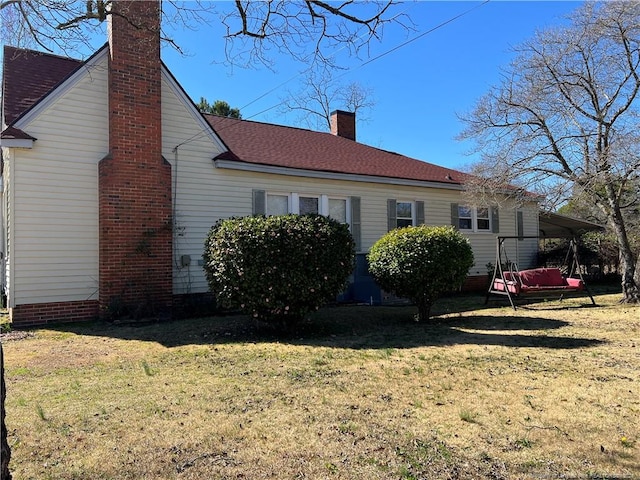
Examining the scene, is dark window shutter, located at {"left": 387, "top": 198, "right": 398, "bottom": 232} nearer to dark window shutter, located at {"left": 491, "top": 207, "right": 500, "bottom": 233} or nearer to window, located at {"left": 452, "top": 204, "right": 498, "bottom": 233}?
window, located at {"left": 452, "top": 204, "right": 498, "bottom": 233}

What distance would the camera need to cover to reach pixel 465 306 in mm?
11406

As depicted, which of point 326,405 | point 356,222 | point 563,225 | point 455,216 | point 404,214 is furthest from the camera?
point 563,225

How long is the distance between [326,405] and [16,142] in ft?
25.4

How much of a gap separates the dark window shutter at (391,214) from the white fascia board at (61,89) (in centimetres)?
820

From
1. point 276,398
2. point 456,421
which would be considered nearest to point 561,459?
point 456,421

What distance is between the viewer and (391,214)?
1360 centimetres

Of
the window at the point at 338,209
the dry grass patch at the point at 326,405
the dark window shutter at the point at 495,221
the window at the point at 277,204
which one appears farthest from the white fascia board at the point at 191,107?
the dark window shutter at the point at 495,221

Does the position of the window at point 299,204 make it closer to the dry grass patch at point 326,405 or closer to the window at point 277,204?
the window at point 277,204

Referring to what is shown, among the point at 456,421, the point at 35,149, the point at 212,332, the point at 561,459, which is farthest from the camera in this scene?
the point at 35,149

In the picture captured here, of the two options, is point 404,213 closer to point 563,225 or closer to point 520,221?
point 520,221

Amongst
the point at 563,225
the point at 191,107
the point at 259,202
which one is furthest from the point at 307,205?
the point at 563,225

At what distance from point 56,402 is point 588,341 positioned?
23.0ft

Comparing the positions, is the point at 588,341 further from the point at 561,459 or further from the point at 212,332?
the point at 212,332

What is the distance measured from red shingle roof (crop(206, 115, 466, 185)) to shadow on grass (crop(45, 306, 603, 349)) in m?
4.34
